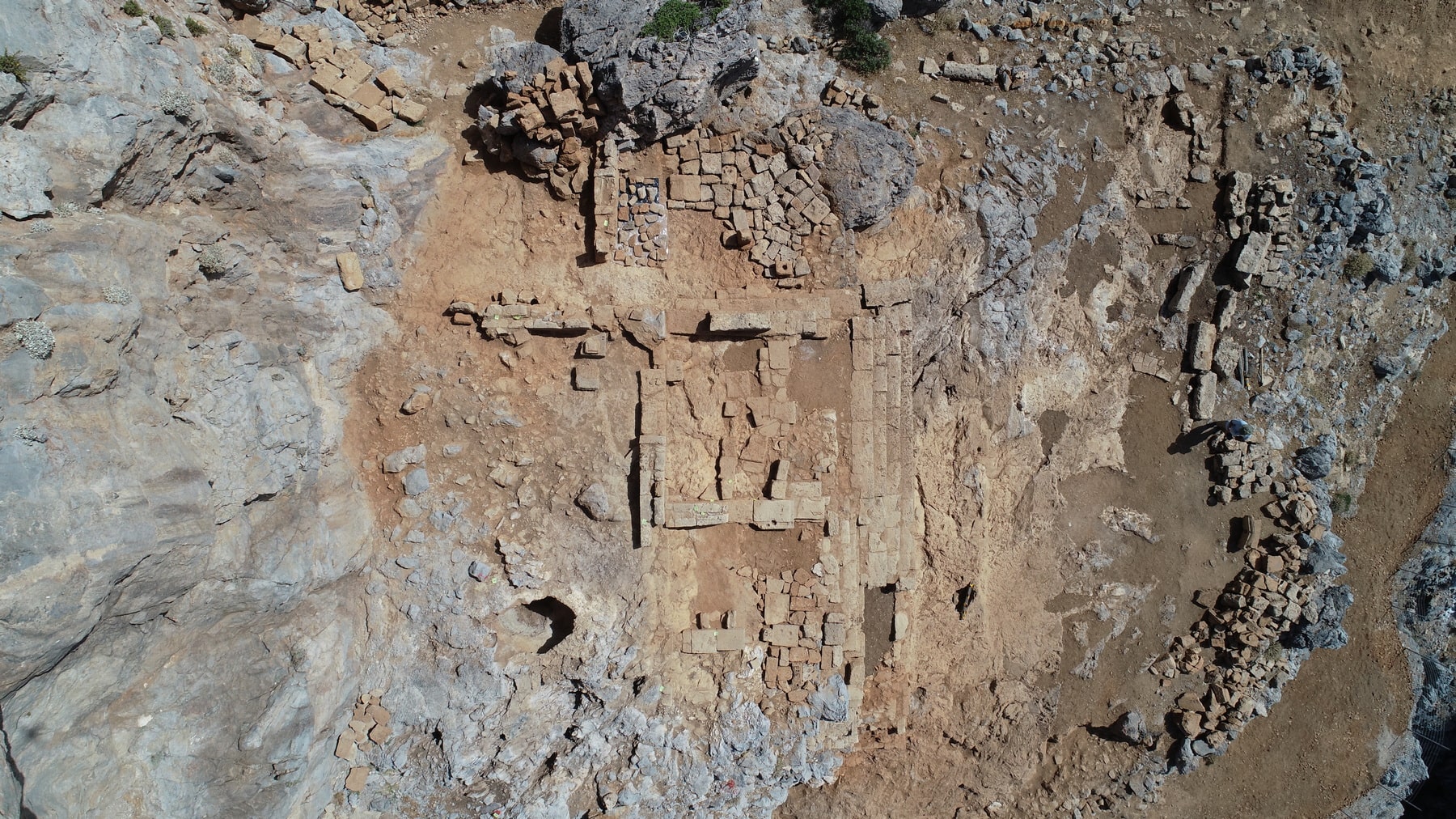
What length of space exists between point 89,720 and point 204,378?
3.15 meters

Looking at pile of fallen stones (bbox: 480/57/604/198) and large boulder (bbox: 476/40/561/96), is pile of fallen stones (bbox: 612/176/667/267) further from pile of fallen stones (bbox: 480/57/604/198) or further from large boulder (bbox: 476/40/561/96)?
large boulder (bbox: 476/40/561/96)

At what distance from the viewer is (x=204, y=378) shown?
8.23m

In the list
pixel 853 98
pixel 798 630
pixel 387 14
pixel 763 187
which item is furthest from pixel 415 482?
pixel 853 98

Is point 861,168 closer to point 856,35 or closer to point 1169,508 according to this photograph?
point 856,35

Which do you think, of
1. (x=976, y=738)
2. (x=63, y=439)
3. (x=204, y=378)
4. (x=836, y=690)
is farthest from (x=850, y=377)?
(x=63, y=439)

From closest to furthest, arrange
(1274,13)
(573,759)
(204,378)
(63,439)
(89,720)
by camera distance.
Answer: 1. (63,439)
2. (89,720)
3. (204,378)
4. (573,759)
5. (1274,13)

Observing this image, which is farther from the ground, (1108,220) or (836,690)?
(1108,220)

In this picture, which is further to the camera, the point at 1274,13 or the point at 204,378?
the point at 1274,13

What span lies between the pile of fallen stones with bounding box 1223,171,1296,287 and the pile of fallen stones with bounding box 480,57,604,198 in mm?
9051

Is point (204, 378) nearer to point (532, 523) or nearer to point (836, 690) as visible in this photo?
point (532, 523)

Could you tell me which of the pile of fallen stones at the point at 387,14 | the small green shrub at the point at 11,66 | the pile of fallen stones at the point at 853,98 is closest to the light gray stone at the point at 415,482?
the small green shrub at the point at 11,66

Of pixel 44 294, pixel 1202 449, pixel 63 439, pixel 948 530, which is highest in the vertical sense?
pixel 44 294

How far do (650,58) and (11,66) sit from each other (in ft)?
20.0

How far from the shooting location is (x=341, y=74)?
1046cm
